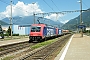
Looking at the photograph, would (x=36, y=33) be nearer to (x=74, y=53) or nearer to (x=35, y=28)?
(x=35, y=28)

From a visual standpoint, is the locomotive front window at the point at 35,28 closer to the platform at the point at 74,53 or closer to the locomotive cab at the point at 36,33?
the locomotive cab at the point at 36,33

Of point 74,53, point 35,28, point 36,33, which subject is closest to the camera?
point 74,53

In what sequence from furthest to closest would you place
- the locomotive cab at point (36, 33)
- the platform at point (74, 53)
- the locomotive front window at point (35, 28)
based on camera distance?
the locomotive front window at point (35, 28), the locomotive cab at point (36, 33), the platform at point (74, 53)

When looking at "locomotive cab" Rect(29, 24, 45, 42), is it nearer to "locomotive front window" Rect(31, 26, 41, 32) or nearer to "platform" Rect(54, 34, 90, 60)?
"locomotive front window" Rect(31, 26, 41, 32)

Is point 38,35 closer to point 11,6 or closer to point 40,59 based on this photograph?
point 11,6

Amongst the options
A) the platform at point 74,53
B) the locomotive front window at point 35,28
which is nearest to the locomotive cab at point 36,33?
the locomotive front window at point 35,28

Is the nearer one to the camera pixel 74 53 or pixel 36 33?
pixel 74 53

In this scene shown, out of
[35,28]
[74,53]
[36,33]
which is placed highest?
[35,28]

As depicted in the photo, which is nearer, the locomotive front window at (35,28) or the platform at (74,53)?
the platform at (74,53)

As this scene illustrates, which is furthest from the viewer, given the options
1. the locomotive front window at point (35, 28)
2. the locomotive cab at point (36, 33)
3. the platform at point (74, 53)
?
the locomotive front window at point (35, 28)

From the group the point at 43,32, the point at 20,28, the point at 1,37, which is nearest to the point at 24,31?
the point at 20,28

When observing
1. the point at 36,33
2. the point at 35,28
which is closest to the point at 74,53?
the point at 36,33

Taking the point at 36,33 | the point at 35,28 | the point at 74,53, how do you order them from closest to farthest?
the point at 74,53
the point at 36,33
the point at 35,28

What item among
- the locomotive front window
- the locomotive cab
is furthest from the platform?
the locomotive front window
